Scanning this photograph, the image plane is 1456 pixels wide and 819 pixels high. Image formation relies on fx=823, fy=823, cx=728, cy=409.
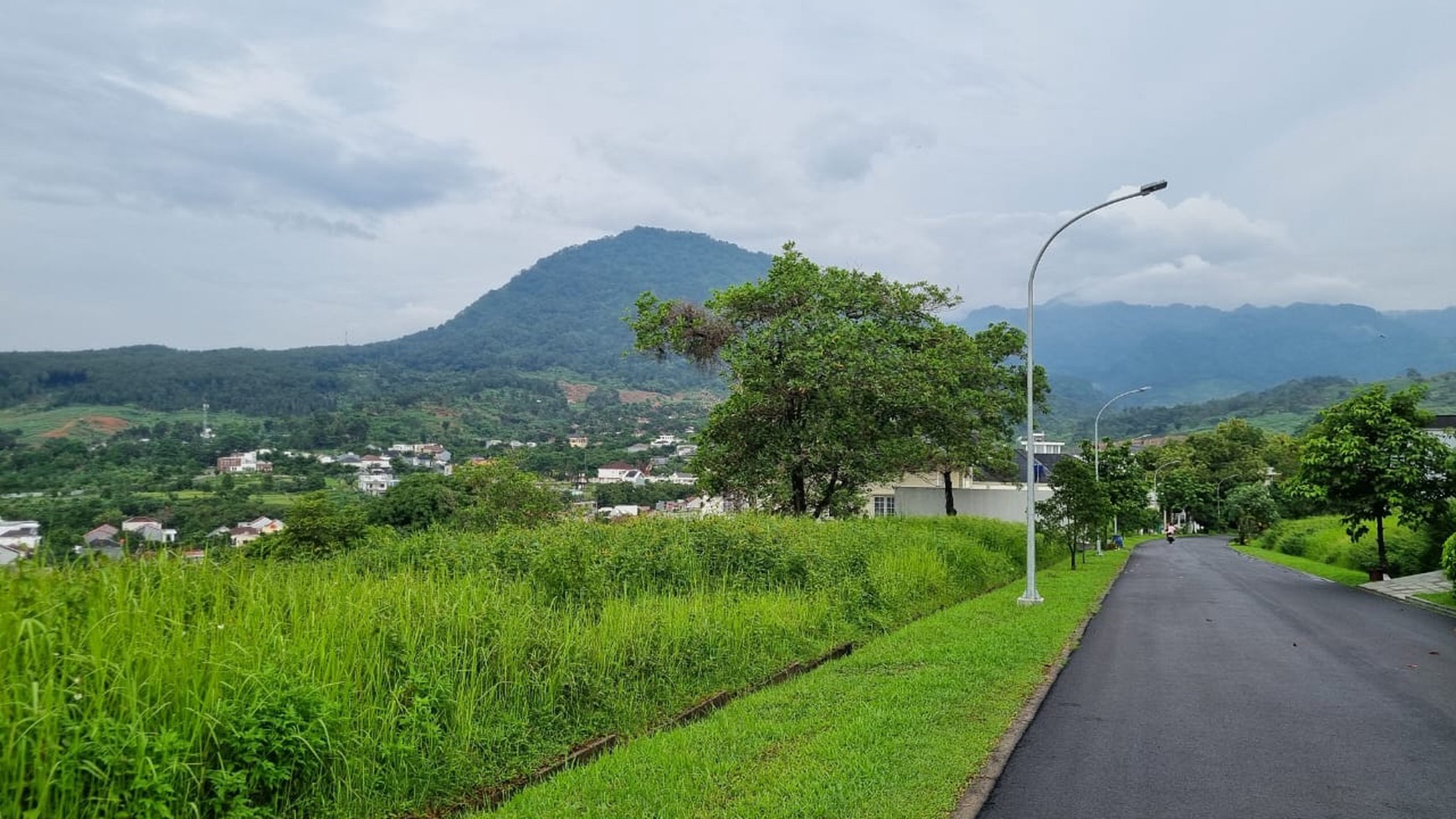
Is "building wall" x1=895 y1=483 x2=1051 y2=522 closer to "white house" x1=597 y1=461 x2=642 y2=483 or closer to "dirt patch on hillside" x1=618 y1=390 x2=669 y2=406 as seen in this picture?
"white house" x1=597 y1=461 x2=642 y2=483

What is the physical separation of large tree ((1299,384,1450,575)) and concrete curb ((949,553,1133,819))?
1544 cm

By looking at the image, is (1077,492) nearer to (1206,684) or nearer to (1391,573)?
(1391,573)

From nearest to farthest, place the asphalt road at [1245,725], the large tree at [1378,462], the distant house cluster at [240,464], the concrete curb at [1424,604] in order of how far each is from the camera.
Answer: the asphalt road at [1245,725]
the concrete curb at [1424,604]
the large tree at [1378,462]
the distant house cluster at [240,464]

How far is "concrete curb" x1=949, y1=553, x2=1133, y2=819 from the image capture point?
17.3ft

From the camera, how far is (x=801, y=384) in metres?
23.3

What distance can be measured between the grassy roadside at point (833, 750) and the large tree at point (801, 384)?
14.0 metres

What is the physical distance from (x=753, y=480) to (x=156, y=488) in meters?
15.2

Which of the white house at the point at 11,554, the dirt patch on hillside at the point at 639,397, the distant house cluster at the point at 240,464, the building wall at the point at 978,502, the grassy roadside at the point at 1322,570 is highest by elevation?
the dirt patch on hillside at the point at 639,397

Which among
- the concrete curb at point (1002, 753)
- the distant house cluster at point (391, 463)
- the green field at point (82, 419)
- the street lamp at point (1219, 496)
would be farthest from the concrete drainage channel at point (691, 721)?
the street lamp at point (1219, 496)

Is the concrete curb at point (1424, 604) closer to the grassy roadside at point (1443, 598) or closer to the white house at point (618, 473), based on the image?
the grassy roadside at point (1443, 598)

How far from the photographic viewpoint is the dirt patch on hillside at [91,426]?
37469 mm

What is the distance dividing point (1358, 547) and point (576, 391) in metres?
102

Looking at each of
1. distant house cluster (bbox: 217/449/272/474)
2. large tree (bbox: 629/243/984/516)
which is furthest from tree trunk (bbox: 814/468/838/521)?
distant house cluster (bbox: 217/449/272/474)

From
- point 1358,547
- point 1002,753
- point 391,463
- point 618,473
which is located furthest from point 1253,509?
point 1002,753
